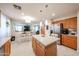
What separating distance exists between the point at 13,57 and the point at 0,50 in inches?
9.5

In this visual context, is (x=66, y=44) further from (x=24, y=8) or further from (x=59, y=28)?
(x=24, y=8)

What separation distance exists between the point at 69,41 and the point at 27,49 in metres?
0.84

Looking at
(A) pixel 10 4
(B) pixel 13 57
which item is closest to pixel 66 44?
(B) pixel 13 57

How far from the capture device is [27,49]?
1743mm

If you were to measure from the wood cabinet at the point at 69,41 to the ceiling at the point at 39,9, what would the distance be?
1.52 ft

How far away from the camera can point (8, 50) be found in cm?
155

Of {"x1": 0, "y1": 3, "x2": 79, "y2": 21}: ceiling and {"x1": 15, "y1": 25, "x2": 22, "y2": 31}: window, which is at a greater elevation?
{"x1": 0, "y1": 3, "x2": 79, "y2": 21}: ceiling

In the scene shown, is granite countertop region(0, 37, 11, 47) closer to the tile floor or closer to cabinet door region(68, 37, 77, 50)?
the tile floor

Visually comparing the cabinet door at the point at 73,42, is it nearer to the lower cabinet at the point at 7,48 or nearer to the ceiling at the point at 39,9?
the ceiling at the point at 39,9

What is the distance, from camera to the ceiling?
4.84 feet

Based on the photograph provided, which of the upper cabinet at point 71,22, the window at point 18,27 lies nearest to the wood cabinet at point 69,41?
the upper cabinet at point 71,22

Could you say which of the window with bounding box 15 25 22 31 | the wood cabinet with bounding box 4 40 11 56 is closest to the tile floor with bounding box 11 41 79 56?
the wood cabinet with bounding box 4 40 11 56

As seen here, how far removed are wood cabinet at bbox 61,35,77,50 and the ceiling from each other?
46cm

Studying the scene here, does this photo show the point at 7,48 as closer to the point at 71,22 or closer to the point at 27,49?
the point at 27,49
